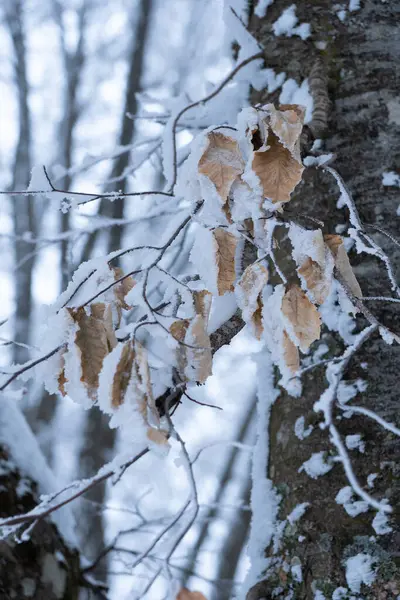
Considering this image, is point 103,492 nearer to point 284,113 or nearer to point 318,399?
point 318,399

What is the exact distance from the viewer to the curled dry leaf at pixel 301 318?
3.08 ft

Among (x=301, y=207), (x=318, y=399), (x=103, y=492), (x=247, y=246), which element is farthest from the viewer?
(x=103, y=492)

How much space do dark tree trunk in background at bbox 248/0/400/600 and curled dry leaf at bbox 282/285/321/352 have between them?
46 cm

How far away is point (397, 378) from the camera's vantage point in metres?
1.34

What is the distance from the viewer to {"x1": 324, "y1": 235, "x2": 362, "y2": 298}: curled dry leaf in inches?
38.0

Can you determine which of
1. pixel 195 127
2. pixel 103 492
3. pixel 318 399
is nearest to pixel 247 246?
pixel 318 399

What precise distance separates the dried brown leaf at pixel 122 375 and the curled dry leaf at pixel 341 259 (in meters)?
0.36

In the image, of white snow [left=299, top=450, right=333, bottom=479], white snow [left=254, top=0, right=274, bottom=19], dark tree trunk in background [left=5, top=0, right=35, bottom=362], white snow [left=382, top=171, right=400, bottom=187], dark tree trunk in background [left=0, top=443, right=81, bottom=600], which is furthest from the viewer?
dark tree trunk in background [left=5, top=0, right=35, bottom=362]

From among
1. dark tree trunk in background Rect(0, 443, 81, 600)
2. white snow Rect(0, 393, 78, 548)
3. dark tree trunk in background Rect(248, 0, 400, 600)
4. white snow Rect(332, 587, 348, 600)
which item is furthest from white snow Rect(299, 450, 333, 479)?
white snow Rect(0, 393, 78, 548)

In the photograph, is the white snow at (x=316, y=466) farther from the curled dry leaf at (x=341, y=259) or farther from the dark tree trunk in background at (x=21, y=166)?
the dark tree trunk in background at (x=21, y=166)

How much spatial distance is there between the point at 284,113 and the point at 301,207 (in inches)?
24.0

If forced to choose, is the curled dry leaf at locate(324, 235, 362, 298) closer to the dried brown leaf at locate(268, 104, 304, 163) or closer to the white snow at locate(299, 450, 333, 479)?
the dried brown leaf at locate(268, 104, 304, 163)

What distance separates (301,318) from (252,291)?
0.31ft

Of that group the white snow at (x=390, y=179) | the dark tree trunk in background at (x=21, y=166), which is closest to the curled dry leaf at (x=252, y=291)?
the white snow at (x=390, y=179)
